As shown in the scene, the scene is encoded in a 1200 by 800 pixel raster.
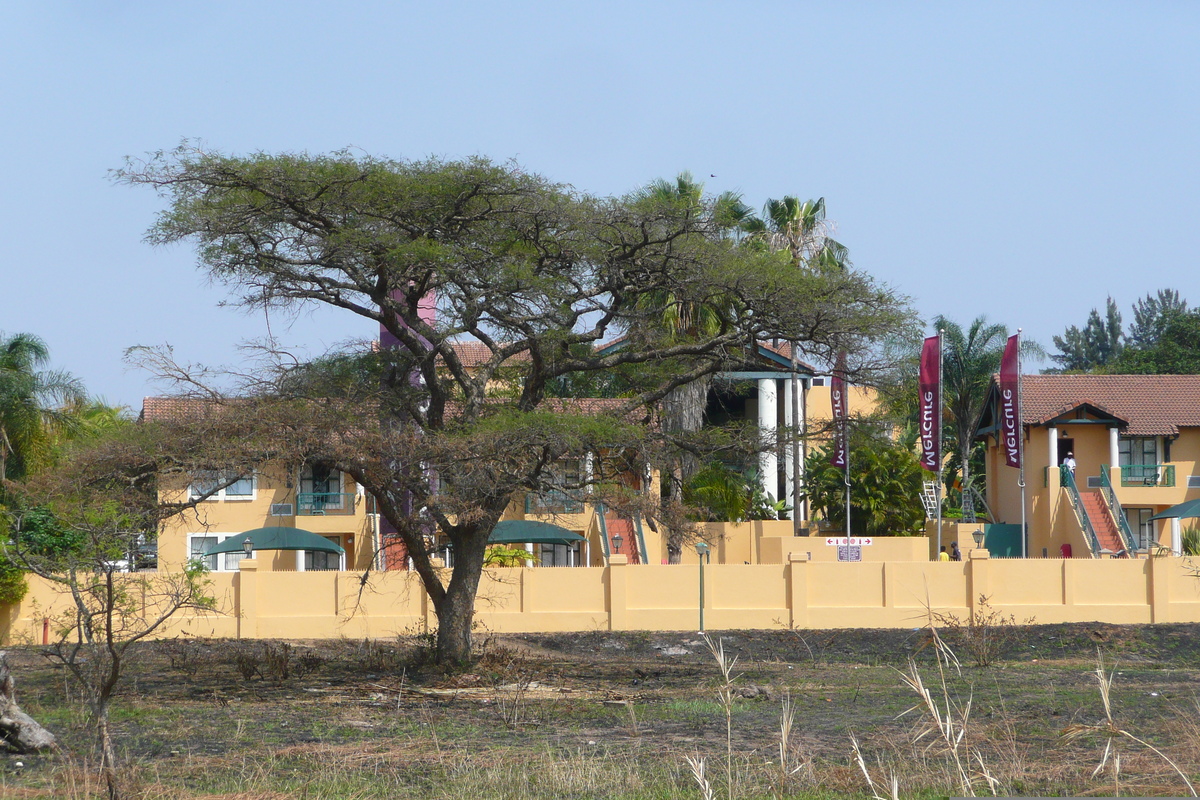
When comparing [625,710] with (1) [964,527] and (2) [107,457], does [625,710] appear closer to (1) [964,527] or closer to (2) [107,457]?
(2) [107,457]

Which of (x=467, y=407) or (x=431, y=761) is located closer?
(x=431, y=761)

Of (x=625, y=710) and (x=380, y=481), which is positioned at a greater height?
(x=380, y=481)

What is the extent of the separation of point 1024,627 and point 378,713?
14.6 m

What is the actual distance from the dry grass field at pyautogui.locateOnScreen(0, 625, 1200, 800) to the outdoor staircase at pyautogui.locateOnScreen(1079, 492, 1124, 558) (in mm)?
11154

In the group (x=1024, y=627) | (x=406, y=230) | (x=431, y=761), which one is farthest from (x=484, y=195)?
(x=1024, y=627)

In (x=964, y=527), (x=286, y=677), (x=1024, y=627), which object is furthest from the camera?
(x=964, y=527)

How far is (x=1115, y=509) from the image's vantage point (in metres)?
35.4

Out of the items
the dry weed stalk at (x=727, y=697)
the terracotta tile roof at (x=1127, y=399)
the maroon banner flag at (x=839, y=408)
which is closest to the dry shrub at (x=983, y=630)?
the maroon banner flag at (x=839, y=408)

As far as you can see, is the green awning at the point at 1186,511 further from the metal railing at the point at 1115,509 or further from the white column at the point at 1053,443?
the white column at the point at 1053,443

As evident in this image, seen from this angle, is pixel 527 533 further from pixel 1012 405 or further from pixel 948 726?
pixel 948 726

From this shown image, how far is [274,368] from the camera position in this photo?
19.5m

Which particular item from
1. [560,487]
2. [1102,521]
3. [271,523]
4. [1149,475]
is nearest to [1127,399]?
[1149,475]

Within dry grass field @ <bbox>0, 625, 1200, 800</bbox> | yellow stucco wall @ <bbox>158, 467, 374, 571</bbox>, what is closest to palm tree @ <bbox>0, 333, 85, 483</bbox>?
yellow stucco wall @ <bbox>158, 467, 374, 571</bbox>

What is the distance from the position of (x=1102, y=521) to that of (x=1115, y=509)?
0.76 metres
